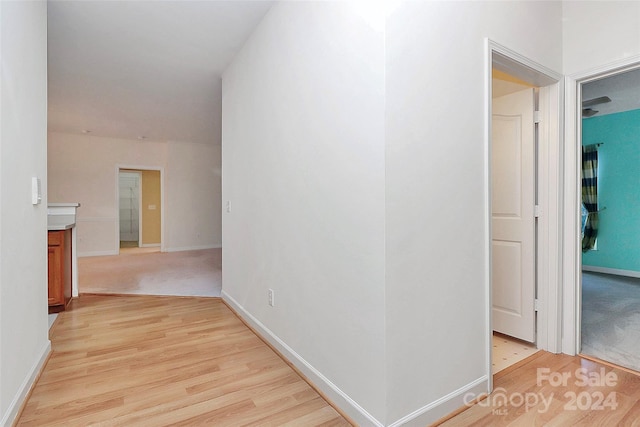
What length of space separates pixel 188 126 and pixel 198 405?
5345 millimetres

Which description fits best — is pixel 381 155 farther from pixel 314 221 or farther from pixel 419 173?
pixel 314 221

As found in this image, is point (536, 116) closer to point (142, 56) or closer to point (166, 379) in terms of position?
point (166, 379)

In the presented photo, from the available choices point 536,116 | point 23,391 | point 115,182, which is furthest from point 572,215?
point 115,182

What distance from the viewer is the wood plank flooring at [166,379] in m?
1.67

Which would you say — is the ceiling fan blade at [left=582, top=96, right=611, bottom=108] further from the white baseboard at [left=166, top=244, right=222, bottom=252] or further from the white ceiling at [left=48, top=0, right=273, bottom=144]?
the white baseboard at [left=166, top=244, right=222, bottom=252]

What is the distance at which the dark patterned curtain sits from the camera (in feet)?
17.8

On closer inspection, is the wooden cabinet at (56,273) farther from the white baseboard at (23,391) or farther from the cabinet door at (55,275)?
the white baseboard at (23,391)

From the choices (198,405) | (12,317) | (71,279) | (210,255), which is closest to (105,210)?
(210,255)

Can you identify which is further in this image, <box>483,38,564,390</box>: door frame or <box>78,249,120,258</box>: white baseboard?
<box>78,249,120,258</box>: white baseboard

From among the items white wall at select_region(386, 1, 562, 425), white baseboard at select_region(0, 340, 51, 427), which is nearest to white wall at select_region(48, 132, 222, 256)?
white baseboard at select_region(0, 340, 51, 427)

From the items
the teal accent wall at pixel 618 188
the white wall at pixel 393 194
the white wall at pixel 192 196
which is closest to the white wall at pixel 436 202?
the white wall at pixel 393 194

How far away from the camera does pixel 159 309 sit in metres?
3.40

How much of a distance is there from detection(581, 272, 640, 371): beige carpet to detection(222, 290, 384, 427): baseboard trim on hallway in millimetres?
1896

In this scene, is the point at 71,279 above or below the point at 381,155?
below
